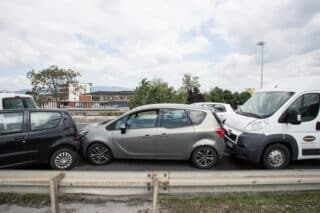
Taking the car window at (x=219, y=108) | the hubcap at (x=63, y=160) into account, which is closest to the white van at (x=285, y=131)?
the hubcap at (x=63, y=160)

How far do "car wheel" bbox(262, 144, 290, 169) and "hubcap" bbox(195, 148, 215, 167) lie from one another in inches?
48.6

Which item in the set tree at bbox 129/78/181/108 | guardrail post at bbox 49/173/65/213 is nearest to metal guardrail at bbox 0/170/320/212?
guardrail post at bbox 49/173/65/213

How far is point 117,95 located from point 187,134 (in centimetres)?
6111

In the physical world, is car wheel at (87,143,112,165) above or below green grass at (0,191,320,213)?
above

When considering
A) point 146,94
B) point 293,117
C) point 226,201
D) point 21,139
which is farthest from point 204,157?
point 146,94

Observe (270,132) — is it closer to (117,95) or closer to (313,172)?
(313,172)

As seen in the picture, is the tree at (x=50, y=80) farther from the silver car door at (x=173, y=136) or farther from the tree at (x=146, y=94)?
the silver car door at (x=173, y=136)

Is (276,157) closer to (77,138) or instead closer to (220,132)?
(220,132)

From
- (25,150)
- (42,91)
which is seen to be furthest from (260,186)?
(42,91)

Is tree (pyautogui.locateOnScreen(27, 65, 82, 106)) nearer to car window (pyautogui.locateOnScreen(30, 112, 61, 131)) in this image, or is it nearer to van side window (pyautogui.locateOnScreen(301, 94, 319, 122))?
car window (pyautogui.locateOnScreen(30, 112, 61, 131))

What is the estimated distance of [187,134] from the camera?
5820 mm

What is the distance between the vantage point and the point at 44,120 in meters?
5.60

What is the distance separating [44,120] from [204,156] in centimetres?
399

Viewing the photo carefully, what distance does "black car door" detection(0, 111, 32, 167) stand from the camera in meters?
5.07
